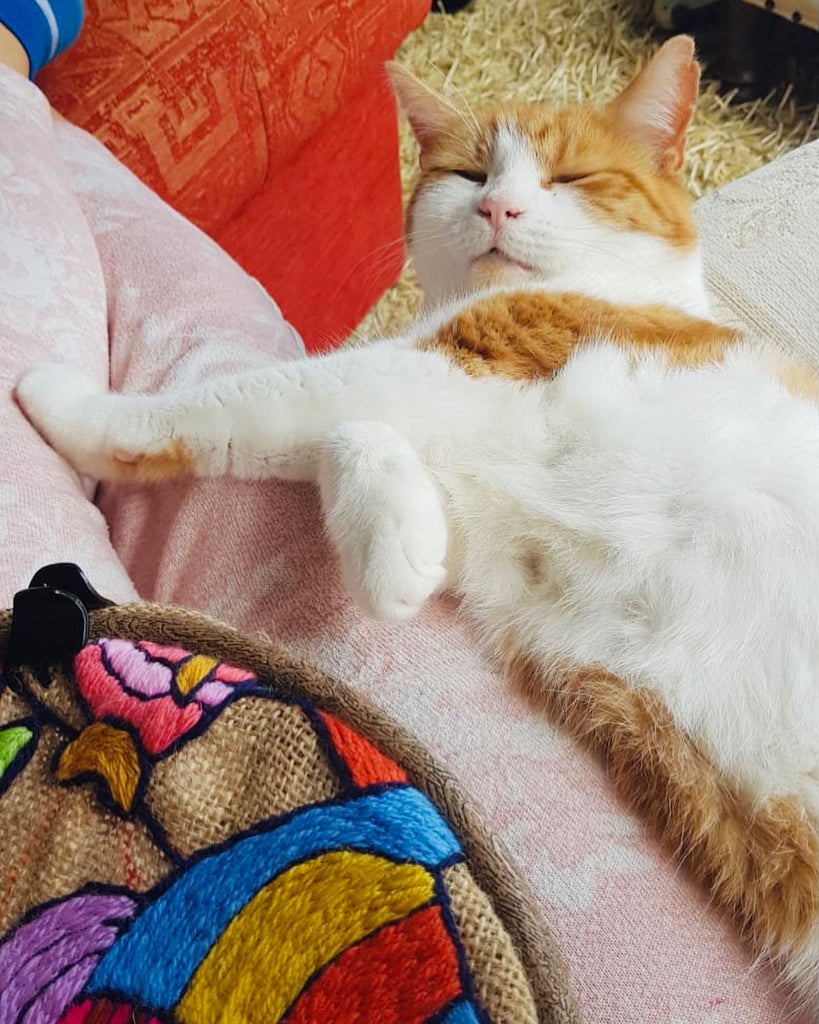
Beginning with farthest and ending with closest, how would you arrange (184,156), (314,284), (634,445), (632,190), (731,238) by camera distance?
(314,284) < (184,156) < (731,238) < (632,190) < (634,445)

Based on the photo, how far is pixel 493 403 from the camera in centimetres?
74

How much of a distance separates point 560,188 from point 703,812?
71 centimetres

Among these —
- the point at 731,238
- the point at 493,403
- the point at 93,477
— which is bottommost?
the point at 93,477

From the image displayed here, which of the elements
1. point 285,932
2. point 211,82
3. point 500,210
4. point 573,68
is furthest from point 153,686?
point 573,68

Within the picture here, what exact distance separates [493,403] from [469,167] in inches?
18.5

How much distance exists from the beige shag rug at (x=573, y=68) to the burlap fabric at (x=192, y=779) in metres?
1.53

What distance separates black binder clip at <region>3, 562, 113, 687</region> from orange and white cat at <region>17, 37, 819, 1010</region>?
0.19 meters

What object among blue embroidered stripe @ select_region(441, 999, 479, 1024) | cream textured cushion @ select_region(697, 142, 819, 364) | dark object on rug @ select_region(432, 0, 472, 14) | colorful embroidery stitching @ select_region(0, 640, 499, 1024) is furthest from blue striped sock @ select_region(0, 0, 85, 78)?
dark object on rug @ select_region(432, 0, 472, 14)

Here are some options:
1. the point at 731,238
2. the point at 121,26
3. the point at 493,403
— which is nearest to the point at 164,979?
the point at 493,403

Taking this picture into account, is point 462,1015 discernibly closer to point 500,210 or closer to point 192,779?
point 192,779

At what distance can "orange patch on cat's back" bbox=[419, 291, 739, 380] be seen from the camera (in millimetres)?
782

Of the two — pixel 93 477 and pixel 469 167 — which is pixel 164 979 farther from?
pixel 469 167

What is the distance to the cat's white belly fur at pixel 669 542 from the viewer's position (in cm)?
60

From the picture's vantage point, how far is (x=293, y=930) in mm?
405
